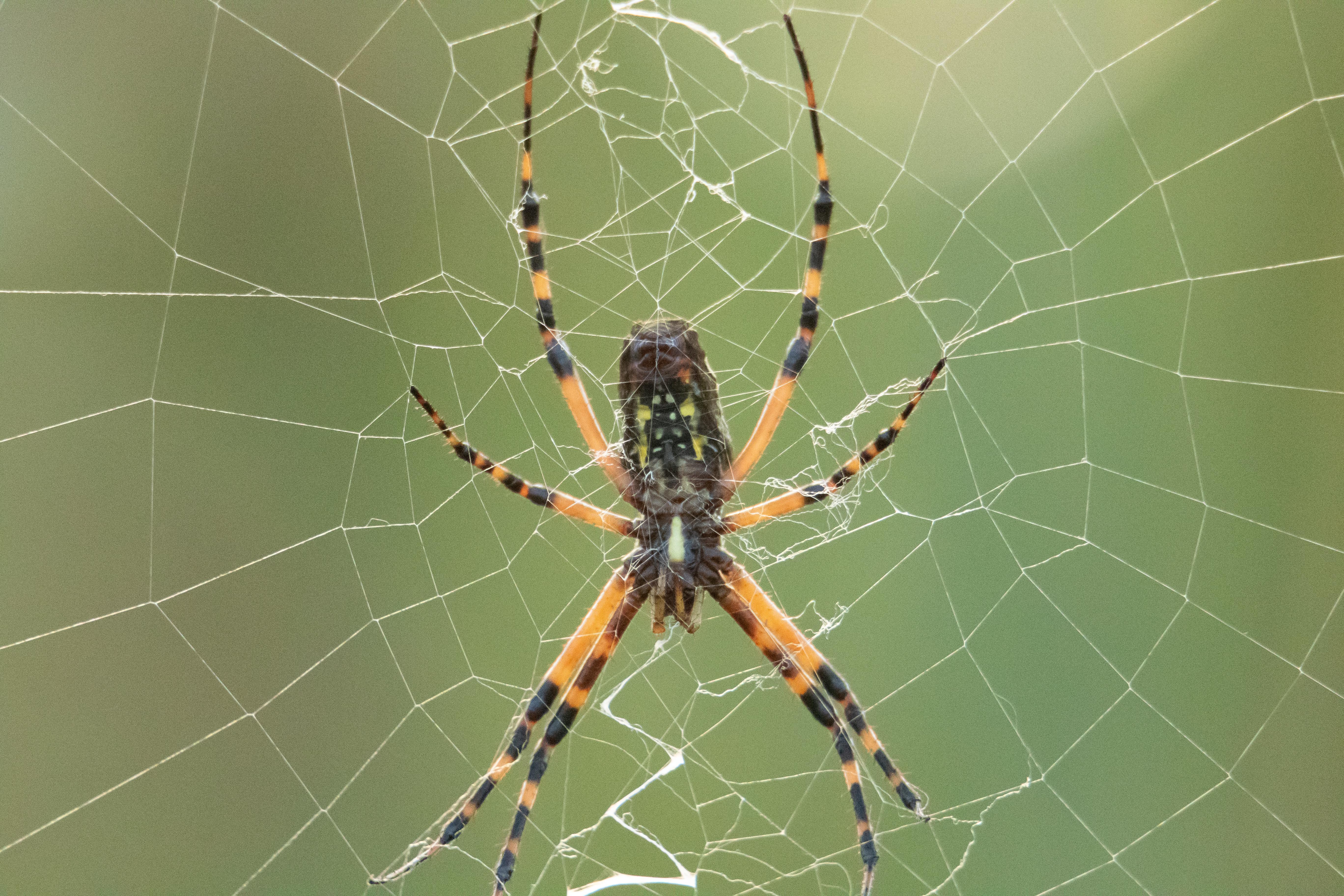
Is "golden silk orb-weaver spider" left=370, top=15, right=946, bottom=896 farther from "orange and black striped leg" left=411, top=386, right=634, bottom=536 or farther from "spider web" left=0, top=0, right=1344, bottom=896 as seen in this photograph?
"spider web" left=0, top=0, right=1344, bottom=896

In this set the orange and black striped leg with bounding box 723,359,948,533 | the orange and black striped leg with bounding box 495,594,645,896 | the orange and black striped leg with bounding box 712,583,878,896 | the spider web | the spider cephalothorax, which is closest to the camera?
the spider cephalothorax

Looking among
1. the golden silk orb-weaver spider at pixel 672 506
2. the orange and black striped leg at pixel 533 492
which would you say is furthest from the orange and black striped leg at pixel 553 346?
the orange and black striped leg at pixel 533 492

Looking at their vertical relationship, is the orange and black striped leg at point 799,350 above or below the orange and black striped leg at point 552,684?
above

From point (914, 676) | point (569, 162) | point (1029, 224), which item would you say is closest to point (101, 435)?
point (569, 162)

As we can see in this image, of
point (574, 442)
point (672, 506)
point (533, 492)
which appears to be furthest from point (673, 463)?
point (574, 442)

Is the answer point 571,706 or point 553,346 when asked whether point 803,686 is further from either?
point 553,346

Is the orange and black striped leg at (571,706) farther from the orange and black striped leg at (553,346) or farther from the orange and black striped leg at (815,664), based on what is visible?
the orange and black striped leg at (553,346)

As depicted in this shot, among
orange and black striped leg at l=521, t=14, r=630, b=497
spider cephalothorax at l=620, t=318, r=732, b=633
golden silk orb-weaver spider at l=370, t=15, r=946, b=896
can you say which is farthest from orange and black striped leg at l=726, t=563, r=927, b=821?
orange and black striped leg at l=521, t=14, r=630, b=497

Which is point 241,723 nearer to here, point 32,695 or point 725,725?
point 32,695
